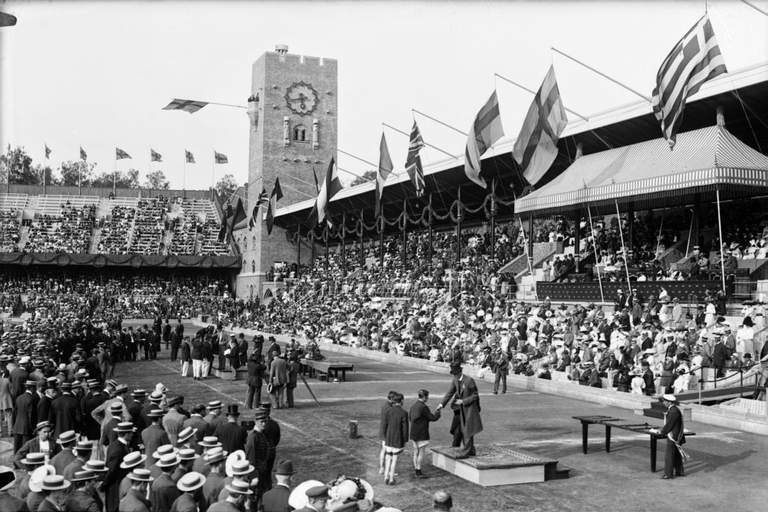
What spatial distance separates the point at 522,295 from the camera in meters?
32.7

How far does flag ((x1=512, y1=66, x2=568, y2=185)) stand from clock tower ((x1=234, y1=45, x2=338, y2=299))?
139 feet

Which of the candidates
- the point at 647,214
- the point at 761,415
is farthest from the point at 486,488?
the point at 647,214

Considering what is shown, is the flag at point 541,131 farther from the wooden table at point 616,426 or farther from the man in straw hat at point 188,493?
the man in straw hat at point 188,493

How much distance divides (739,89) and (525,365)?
11.7 m

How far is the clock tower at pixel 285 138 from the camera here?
2596 inches

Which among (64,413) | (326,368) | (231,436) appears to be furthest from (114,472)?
(326,368)

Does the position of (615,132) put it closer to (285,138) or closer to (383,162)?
(383,162)

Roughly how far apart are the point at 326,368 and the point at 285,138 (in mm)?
45163

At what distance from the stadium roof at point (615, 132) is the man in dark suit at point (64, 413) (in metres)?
22.6

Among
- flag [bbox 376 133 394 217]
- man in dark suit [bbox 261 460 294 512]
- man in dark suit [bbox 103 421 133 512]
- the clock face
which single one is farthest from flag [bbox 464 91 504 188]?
the clock face

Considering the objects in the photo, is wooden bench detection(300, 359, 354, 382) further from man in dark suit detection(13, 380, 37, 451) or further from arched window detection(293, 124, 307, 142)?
arched window detection(293, 124, 307, 142)

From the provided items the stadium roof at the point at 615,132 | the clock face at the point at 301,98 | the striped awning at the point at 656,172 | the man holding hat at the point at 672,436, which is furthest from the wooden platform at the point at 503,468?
the clock face at the point at 301,98

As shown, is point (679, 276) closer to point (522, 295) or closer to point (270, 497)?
point (522, 295)

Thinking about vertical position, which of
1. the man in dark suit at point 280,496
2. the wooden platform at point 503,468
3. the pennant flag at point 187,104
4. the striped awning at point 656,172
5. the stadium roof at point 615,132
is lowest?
the wooden platform at point 503,468
